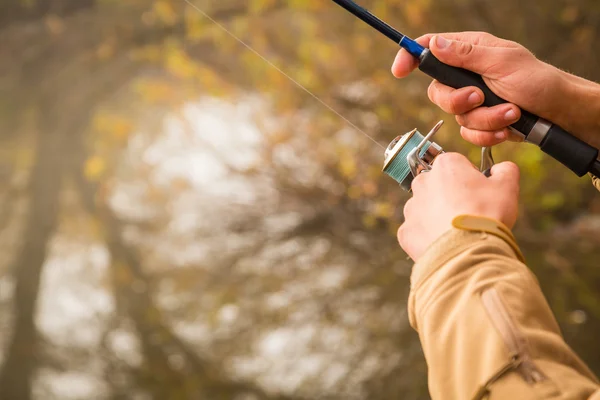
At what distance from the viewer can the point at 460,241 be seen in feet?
2.01

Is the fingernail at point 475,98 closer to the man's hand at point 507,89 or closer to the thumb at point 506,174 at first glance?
the man's hand at point 507,89

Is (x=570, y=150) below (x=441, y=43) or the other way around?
below

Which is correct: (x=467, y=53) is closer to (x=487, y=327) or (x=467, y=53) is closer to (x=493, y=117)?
(x=493, y=117)

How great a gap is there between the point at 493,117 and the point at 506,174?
0.28 meters

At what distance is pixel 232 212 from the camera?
2.25 meters

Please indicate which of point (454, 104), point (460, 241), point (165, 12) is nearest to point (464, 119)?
point (454, 104)

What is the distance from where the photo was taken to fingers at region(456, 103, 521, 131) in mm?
960

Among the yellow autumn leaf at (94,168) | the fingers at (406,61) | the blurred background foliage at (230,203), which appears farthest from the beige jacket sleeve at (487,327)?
the yellow autumn leaf at (94,168)

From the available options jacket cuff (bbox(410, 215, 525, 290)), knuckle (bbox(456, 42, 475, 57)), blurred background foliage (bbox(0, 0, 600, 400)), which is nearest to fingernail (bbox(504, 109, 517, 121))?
knuckle (bbox(456, 42, 475, 57))

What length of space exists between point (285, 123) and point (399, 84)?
17.2 inches

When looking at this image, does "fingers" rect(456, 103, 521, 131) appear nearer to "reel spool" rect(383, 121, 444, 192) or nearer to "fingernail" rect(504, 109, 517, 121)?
"fingernail" rect(504, 109, 517, 121)

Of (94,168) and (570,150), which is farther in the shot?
(94,168)

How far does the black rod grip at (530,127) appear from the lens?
0.90m

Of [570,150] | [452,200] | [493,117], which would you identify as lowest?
[452,200]
